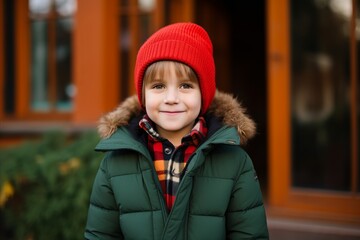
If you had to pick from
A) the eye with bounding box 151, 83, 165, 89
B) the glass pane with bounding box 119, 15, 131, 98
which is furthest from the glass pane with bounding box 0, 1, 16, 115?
the eye with bounding box 151, 83, 165, 89

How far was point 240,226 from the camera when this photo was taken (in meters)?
1.66

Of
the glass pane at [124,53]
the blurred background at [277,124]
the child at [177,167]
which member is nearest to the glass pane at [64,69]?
the blurred background at [277,124]

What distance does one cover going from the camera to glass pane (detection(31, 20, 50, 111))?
4.81m

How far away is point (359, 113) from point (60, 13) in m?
3.26

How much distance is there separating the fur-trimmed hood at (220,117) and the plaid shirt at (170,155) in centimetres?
14

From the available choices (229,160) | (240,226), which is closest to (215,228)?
(240,226)

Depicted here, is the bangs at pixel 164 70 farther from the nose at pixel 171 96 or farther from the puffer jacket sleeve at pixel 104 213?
the puffer jacket sleeve at pixel 104 213

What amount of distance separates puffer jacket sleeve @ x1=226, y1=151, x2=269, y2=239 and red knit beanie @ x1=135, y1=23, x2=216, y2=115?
371 mm

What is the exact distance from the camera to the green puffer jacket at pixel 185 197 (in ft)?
5.30

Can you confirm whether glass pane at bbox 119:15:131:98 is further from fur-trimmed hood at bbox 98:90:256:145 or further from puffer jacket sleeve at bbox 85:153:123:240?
puffer jacket sleeve at bbox 85:153:123:240

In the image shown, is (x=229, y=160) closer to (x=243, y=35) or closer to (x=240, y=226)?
(x=240, y=226)

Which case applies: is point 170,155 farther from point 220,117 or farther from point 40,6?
point 40,6

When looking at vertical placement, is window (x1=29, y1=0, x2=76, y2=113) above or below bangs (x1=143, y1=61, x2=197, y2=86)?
above

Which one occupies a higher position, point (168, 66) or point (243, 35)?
point (243, 35)
